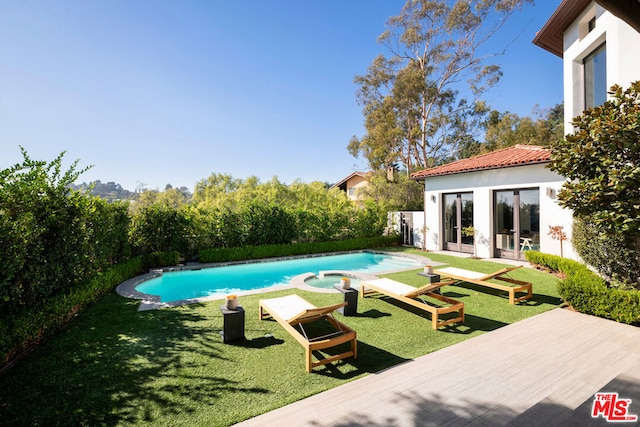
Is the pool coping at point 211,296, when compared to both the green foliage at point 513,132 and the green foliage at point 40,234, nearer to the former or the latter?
the green foliage at point 40,234

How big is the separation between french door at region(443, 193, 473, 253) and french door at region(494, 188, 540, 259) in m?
1.32

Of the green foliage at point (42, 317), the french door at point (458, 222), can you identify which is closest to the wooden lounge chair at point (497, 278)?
the french door at point (458, 222)

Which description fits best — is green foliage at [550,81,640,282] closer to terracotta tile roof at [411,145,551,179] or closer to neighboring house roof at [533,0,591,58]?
neighboring house roof at [533,0,591,58]

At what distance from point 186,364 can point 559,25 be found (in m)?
13.5

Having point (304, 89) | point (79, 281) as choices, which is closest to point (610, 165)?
point (79, 281)

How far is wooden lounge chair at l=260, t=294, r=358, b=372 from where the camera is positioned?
447 centimetres

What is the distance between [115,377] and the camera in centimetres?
423

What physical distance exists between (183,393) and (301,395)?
1473mm

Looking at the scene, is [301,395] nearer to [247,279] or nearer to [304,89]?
[247,279]

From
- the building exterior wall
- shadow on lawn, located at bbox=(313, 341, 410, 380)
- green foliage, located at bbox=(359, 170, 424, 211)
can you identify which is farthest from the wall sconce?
the building exterior wall

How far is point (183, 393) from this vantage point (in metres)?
3.84

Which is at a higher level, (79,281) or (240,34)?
(240,34)

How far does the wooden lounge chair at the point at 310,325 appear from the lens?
4.47 metres

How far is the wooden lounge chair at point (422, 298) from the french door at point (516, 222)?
26.7ft
